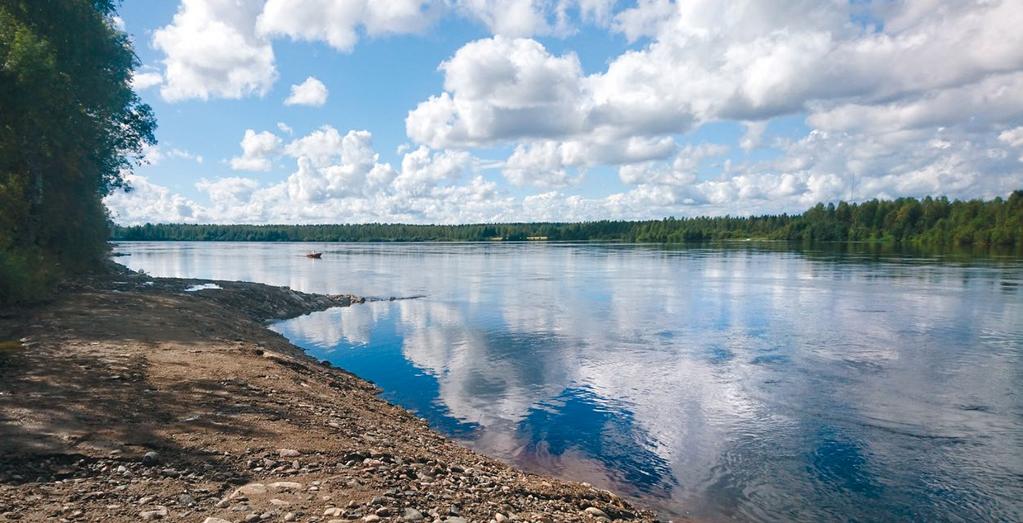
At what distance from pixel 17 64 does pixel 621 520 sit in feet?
88.4

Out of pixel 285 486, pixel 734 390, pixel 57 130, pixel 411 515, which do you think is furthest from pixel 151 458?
pixel 57 130

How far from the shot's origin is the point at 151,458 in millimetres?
9398

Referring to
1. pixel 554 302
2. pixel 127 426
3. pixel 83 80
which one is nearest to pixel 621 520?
pixel 127 426

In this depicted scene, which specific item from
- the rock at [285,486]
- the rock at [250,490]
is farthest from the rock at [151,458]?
the rock at [285,486]

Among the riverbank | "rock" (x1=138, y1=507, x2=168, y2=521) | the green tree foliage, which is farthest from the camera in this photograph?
the green tree foliage

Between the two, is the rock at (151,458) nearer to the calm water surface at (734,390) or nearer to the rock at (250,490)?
the rock at (250,490)

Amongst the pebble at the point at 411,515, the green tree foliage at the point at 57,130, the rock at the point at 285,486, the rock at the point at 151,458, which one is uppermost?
the green tree foliage at the point at 57,130

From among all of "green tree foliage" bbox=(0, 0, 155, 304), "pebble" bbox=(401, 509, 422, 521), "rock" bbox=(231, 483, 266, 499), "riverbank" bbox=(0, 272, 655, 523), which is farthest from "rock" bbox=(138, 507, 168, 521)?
"green tree foliage" bbox=(0, 0, 155, 304)

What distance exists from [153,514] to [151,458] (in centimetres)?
231

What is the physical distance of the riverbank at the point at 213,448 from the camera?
8016 mm

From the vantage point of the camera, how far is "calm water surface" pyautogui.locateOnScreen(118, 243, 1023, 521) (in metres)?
13.9

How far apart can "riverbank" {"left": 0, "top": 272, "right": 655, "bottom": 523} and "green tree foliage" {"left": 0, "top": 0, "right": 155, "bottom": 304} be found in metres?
9.58

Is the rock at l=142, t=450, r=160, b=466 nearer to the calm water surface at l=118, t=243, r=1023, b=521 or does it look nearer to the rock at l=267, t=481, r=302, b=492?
the rock at l=267, t=481, r=302, b=492

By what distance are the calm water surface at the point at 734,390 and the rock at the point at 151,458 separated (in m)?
8.52
